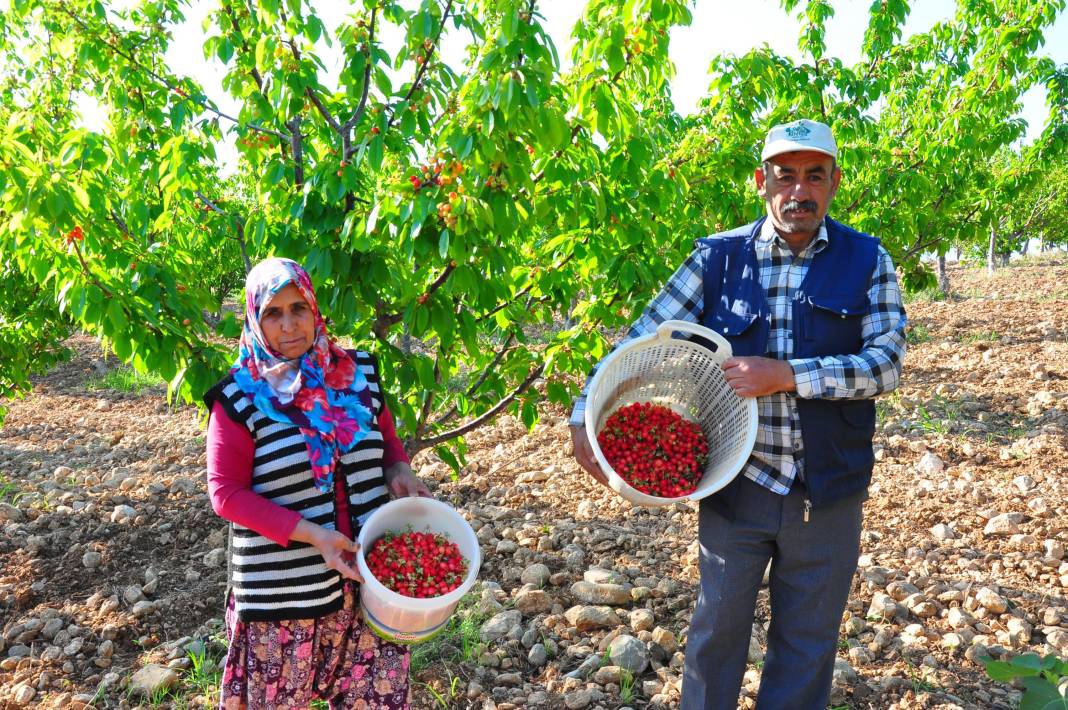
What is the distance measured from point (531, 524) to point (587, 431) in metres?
2.61

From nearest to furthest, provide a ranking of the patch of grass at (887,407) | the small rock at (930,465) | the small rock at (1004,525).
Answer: the small rock at (1004,525), the small rock at (930,465), the patch of grass at (887,407)

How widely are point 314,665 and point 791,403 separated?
58.2 inches

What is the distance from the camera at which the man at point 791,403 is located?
2.00 meters

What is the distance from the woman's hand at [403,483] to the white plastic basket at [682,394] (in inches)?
19.7

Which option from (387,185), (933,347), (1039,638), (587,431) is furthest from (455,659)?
(933,347)

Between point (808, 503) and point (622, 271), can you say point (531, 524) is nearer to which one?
point (622, 271)

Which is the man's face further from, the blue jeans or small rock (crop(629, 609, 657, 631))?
small rock (crop(629, 609, 657, 631))

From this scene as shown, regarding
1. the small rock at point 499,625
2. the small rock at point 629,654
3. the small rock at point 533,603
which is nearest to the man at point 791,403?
the small rock at point 629,654

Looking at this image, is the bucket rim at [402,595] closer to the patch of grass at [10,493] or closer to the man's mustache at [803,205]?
the man's mustache at [803,205]

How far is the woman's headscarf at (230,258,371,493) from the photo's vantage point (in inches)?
74.9

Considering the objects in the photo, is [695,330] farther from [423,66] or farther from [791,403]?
[423,66]

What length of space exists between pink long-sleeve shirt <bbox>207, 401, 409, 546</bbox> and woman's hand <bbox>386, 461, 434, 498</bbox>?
30 cm

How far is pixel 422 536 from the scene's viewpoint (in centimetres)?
196

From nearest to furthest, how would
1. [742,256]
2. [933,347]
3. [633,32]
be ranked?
[742,256]
[633,32]
[933,347]
